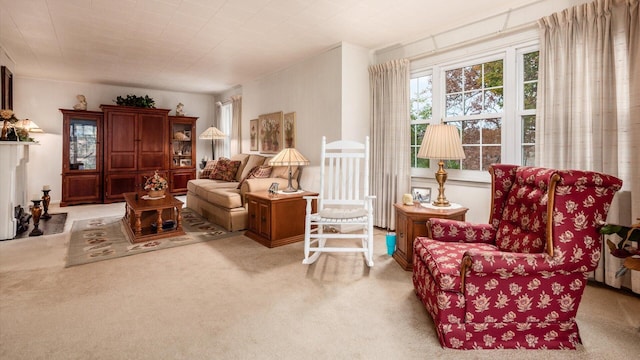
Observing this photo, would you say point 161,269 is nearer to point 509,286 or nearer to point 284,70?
point 509,286

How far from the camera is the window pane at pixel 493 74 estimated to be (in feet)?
10.8

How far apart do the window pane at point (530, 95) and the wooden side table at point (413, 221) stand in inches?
48.3

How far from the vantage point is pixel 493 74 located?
3354mm

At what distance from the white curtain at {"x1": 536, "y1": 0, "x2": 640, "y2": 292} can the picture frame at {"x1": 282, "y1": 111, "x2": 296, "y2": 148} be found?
129 inches

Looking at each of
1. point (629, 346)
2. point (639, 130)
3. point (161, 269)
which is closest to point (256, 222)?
point (161, 269)

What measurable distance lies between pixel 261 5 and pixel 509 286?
316 centimetres

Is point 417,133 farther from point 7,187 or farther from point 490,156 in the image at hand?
point 7,187

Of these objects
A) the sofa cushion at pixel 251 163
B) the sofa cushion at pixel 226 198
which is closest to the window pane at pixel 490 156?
the sofa cushion at pixel 226 198

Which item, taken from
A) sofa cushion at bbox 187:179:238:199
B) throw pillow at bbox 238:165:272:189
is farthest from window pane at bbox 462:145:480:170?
sofa cushion at bbox 187:179:238:199

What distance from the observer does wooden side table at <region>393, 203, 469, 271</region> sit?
282cm

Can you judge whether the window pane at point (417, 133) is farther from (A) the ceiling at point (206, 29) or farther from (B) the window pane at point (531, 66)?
(B) the window pane at point (531, 66)

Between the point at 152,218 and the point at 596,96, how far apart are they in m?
4.85

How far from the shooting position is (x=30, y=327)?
1948 millimetres

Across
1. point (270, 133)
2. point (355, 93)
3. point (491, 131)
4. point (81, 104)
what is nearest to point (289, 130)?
point (270, 133)
